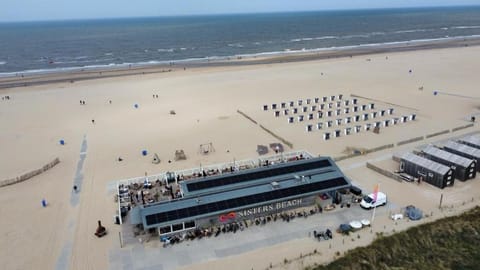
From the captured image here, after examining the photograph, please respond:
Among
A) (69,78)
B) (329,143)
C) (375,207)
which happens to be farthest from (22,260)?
(69,78)

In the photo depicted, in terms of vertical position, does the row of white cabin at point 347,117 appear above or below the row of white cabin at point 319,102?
below

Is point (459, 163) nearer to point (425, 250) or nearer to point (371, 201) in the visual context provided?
point (371, 201)

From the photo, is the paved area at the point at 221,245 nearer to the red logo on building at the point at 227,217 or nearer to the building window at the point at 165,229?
the building window at the point at 165,229

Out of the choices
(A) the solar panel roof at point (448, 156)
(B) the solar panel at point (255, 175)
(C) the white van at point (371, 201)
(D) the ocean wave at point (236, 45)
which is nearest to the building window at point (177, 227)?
(B) the solar panel at point (255, 175)

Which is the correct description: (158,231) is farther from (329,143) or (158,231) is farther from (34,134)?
(34,134)

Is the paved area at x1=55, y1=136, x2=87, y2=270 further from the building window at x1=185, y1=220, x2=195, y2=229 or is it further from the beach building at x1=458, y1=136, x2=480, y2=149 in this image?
the beach building at x1=458, y1=136, x2=480, y2=149

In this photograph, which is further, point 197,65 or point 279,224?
point 197,65
